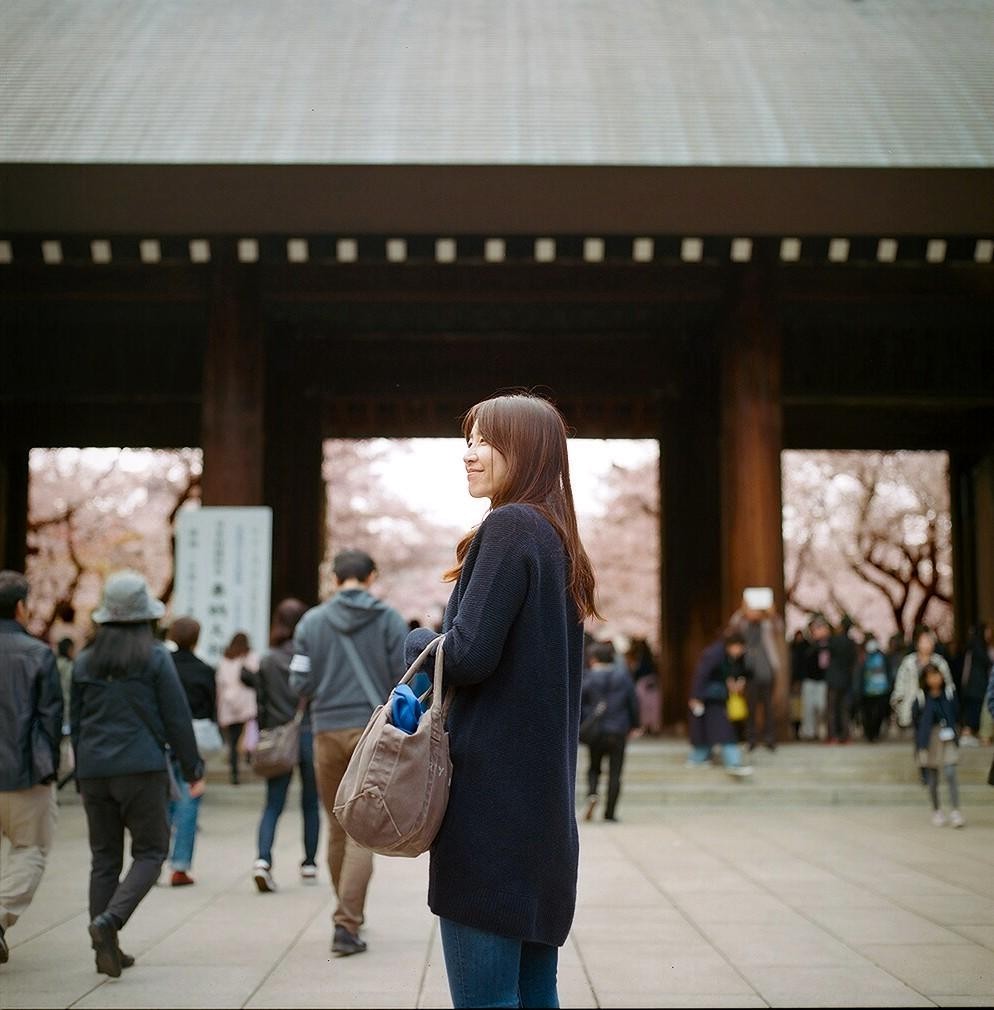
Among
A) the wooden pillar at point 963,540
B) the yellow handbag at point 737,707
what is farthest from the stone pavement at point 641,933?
the wooden pillar at point 963,540

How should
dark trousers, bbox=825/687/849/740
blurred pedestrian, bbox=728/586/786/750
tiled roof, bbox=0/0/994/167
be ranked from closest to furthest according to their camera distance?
tiled roof, bbox=0/0/994/167, blurred pedestrian, bbox=728/586/786/750, dark trousers, bbox=825/687/849/740

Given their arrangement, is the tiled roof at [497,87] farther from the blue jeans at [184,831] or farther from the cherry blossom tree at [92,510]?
the cherry blossom tree at [92,510]

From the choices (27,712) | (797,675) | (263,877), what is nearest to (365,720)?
(27,712)

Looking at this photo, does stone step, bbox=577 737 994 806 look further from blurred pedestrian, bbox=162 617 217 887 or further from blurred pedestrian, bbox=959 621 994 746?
blurred pedestrian, bbox=162 617 217 887

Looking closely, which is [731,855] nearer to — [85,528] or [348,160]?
[348,160]

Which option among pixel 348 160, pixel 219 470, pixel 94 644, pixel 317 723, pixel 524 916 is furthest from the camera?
pixel 219 470

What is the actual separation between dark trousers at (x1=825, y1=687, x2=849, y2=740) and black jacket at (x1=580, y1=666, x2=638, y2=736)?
220 inches

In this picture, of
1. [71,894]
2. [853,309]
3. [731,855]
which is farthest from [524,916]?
[853,309]

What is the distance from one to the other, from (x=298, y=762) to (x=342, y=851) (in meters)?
1.56

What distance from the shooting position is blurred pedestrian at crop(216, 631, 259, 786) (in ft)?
42.0

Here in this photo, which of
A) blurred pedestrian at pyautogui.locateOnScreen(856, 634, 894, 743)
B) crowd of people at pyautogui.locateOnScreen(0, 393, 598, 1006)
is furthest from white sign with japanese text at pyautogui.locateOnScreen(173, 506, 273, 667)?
blurred pedestrian at pyautogui.locateOnScreen(856, 634, 894, 743)

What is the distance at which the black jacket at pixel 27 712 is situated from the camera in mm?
5527

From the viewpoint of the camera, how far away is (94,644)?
5.68m

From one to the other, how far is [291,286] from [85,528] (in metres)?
17.4
